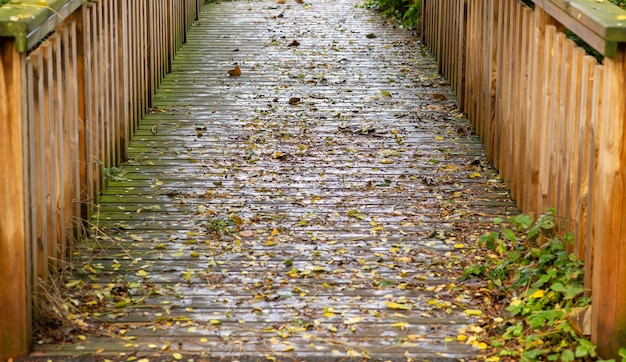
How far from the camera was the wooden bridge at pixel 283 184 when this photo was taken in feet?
15.1

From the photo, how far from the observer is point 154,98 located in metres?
9.20

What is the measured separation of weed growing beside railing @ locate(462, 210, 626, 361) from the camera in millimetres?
4617

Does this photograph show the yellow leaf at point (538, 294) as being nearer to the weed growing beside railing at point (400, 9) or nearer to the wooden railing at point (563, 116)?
the wooden railing at point (563, 116)

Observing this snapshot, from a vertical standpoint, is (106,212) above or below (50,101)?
below

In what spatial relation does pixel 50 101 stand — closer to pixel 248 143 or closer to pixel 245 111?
pixel 248 143

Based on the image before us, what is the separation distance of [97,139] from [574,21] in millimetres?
3115

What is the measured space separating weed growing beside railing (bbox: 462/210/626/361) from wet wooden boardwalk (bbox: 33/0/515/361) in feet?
0.50

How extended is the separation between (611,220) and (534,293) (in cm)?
76

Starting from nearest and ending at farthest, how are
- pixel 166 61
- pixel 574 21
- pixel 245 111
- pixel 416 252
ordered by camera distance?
pixel 574 21 → pixel 416 252 → pixel 245 111 → pixel 166 61

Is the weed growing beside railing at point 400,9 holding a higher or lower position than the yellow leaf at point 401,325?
higher

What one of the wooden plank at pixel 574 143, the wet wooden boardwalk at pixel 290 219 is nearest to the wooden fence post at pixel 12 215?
the wet wooden boardwalk at pixel 290 219

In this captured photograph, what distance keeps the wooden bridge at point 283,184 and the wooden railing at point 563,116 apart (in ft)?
0.04

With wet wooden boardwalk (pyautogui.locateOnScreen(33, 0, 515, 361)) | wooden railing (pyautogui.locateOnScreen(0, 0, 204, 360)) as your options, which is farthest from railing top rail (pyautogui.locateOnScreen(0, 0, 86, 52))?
wet wooden boardwalk (pyautogui.locateOnScreen(33, 0, 515, 361))

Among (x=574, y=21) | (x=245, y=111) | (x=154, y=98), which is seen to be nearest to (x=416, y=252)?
(x=574, y=21)
